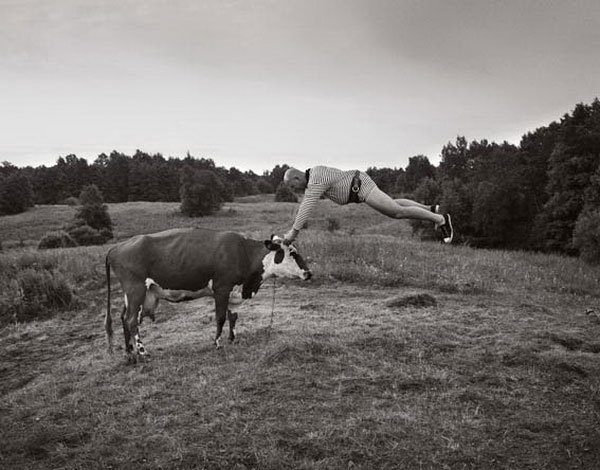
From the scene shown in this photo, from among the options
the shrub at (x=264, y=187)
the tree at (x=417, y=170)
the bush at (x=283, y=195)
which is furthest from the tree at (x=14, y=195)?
the tree at (x=417, y=170)

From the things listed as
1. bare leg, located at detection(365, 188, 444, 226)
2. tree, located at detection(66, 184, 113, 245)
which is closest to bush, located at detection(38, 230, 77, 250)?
tree, located at detection(66, 184, 113, 245)

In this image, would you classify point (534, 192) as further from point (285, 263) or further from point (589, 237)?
point (285, 263)

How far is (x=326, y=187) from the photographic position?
773 cm

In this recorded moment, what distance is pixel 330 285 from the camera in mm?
14789

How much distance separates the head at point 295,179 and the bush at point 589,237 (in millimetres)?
26940

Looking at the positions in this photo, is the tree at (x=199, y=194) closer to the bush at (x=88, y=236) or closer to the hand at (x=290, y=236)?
the bush at (x=88, y=236)

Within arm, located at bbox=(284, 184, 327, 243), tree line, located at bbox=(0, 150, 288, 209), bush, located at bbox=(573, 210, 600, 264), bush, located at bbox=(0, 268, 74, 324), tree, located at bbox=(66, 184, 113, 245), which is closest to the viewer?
arm, located at bbox=(284, 184, 327, 243)

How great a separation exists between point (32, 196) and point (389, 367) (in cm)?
8700

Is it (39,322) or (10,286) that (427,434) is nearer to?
(39,322)

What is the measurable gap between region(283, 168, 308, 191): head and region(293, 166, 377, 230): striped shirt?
0.16 metres

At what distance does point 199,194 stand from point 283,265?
196ft

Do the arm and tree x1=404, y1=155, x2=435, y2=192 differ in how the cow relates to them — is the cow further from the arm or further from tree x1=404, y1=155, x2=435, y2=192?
tree x1=404, y1=155, x2=435, y2=192

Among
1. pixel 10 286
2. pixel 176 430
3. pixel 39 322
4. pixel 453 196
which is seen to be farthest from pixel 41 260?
pixel 453 196

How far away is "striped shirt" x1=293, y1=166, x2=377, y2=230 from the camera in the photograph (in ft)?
24.9
